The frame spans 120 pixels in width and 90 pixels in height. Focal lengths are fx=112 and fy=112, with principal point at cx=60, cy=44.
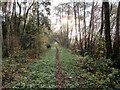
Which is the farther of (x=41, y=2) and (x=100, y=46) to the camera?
(x=41, y=2)

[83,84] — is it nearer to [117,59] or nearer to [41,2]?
[117,59]

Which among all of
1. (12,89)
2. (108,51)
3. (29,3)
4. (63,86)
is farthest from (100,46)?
(29,3)

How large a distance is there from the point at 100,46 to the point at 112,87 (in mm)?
2593

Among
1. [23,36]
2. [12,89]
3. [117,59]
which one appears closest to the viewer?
[12,89]

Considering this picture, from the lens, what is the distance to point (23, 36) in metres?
16.9

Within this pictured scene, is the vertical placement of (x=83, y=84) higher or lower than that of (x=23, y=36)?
lower

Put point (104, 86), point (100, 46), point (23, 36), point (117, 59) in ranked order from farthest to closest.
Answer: point (23, 36), point (117, 59), point (100, 46), point (104, 86)

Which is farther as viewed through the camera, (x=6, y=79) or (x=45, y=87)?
(x=6, y=79)

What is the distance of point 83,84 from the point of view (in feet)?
16.9

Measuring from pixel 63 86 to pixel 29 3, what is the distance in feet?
53.1

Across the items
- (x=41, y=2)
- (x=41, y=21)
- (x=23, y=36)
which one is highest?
(x=41, y=2)

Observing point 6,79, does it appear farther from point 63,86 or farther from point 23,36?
point 23,36

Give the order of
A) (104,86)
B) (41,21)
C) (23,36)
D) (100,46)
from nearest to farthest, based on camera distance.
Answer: (104,86)
(100,46)
(23,36)
(41,21)

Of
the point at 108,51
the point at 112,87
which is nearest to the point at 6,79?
the point at 112,87
